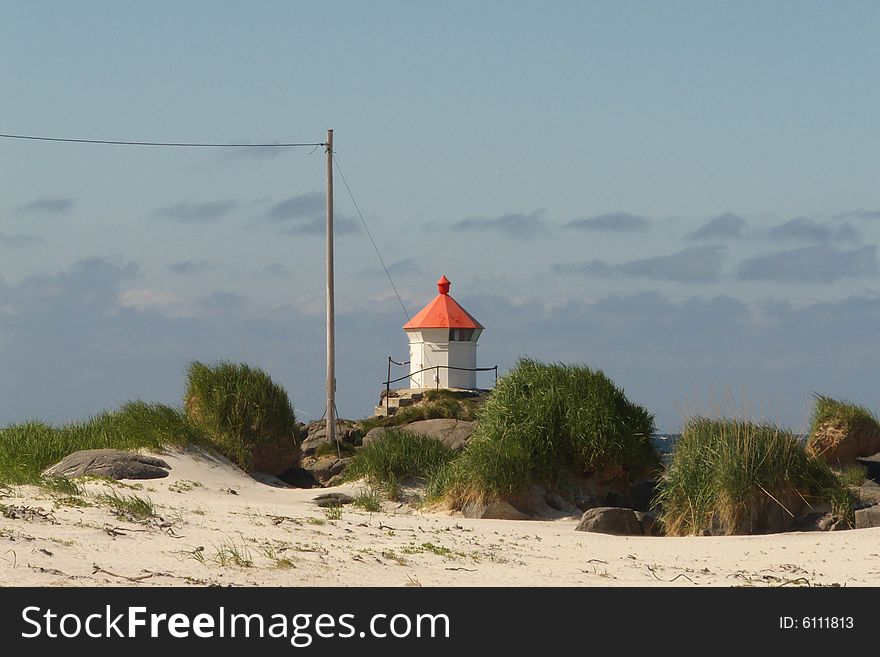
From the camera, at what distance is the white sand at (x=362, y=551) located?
9055mm

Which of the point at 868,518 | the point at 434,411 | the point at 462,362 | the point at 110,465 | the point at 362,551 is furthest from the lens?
the point at 462,362

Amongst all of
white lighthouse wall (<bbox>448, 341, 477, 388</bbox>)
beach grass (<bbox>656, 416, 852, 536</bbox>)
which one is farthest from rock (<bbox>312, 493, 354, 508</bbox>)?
white lighthouse wall (<bbox>448, 341, 477, 388</bbox>)

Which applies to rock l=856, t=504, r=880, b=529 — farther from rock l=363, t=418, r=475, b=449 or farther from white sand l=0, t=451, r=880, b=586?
rock l=363, t=418, r=475, b=449

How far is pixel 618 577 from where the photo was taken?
33.8 ft

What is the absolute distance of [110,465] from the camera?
16.5 meters

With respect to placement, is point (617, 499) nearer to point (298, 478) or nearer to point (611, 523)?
point (611, 523)

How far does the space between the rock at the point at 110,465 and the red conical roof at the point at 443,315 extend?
607 inches

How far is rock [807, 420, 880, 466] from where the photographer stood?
18.6 metres

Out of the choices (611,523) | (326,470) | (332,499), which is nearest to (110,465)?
(332,499)

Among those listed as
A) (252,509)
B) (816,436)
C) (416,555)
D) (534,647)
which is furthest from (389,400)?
(534,647)

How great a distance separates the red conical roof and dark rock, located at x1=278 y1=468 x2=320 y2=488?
11.5 metres

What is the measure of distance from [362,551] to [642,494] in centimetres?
731

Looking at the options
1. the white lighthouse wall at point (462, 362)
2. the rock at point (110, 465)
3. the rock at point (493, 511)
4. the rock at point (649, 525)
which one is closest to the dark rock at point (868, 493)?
the rock at point (649, 525)

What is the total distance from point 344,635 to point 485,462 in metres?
8.52
